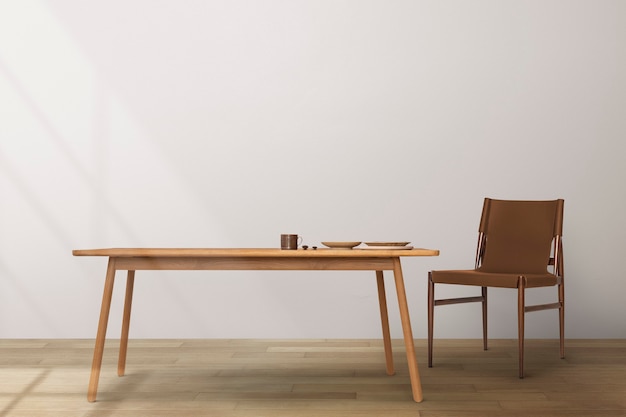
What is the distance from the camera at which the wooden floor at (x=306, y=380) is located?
103 inches

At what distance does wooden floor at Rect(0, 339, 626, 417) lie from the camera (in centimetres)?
261

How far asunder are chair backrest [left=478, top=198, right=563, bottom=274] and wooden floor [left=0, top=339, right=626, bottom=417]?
483 mm

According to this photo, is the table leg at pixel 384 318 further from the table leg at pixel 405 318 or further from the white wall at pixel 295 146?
the white wall at pixel 295 146

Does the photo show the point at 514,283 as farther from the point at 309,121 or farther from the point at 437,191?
the point at 309,121

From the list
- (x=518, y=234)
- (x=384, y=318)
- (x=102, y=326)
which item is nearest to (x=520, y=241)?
(x=518, y=234)

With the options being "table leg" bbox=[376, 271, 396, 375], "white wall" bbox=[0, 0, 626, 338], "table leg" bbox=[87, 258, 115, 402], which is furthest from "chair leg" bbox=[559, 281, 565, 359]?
"table leg" bbox=[87, 258, 115, 402]

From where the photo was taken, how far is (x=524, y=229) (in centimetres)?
381

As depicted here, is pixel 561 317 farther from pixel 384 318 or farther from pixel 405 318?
pixel 405 318

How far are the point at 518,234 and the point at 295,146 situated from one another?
143 cm

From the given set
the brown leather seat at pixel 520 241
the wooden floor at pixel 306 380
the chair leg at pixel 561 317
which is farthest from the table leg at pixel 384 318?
the chair leg at pixel 561 317

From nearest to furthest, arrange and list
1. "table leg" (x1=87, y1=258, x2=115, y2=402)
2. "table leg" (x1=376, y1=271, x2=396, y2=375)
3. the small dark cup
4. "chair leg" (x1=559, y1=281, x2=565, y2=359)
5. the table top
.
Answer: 1. the table top
2. "table leg" (x1=87, y1=258, x2=115, y2=402)
3. the small dark cup
4. "table leg" (x1=376, y1=271, x2=396, y2=375)
5. "chair leg" (x1=559, y1=281, x2=565, y2=359)

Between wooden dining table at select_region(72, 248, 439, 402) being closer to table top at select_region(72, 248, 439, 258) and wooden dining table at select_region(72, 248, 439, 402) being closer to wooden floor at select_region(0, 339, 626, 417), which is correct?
table top at select_region(72, 248, 439, 258)

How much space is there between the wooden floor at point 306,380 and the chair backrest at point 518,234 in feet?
1.58

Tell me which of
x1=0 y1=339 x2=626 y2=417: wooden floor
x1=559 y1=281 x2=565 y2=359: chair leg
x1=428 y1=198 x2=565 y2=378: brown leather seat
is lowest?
x1=0 y1=339 x2=626 y2=417: wooden floor
